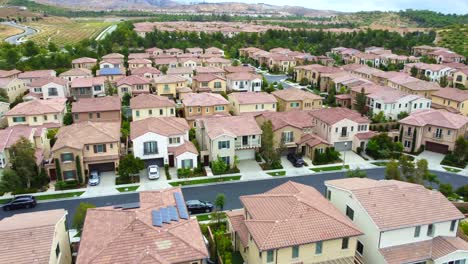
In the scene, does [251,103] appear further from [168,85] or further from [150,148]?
[150,148]

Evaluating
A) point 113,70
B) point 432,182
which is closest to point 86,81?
point 113,70

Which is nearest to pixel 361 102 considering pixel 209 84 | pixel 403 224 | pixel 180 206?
pixel 209 84

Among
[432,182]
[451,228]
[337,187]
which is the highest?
[337,187]

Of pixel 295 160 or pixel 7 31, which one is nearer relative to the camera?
pixel 295 160

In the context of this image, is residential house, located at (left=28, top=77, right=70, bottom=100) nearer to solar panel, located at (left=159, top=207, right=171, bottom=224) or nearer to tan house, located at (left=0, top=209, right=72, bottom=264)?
tan house, located at (left=0, top=209, right=72, bottom=264)

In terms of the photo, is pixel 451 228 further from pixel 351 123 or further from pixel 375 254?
pixel 351 123

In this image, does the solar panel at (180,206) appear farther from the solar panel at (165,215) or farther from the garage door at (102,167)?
the garage door at (102,167)

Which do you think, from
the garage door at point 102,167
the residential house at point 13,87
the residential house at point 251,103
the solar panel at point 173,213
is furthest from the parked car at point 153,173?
the residential house at point 13,87
